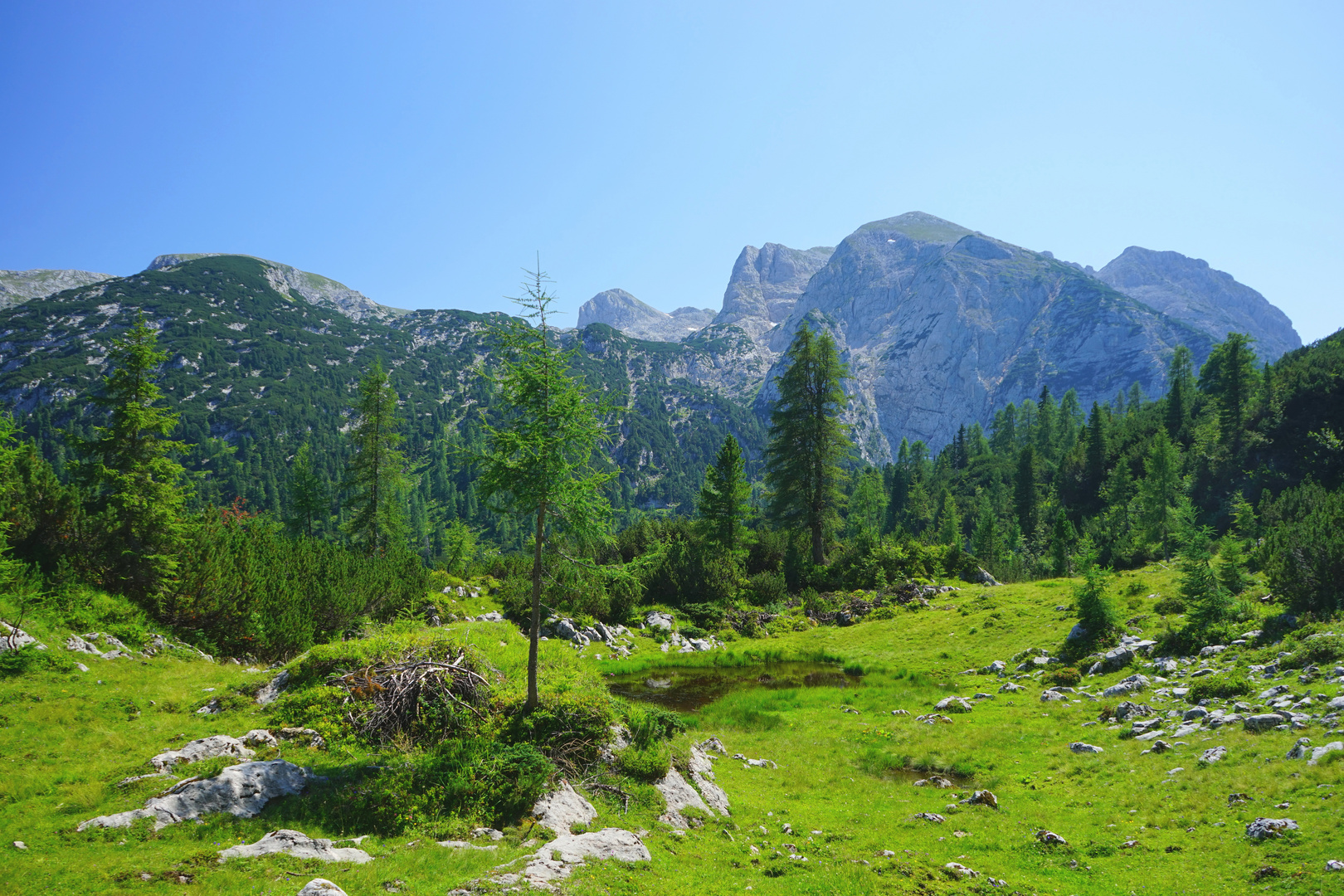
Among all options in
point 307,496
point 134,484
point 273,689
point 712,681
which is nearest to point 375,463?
point 307,496

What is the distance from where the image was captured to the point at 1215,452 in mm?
57406

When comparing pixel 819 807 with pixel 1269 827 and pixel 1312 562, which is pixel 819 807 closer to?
pixel 1269 827

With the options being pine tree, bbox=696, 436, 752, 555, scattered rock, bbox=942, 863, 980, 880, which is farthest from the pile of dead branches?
pine tree, bbox=696, 436, 752, 555

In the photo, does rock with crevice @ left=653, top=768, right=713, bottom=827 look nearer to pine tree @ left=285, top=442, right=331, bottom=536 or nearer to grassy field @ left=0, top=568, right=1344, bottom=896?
grassy field @ left=0, top=568, right=1344, bottom=896

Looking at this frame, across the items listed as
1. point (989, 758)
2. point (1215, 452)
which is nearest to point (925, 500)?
point (1215, 452)

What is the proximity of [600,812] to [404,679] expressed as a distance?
5078 millimetres

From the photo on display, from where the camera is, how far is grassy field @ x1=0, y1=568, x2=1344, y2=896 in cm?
802

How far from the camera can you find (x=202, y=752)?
34.8 ft

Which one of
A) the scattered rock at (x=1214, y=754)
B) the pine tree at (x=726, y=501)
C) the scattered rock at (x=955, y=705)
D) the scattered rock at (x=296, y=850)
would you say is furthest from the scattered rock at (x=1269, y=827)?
the pine tree at (x=726, y=501)

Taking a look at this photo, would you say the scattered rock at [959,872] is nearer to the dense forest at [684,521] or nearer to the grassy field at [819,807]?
the grassy field at [819,807]

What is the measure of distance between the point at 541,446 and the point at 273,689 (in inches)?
350

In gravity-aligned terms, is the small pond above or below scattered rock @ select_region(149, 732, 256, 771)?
below

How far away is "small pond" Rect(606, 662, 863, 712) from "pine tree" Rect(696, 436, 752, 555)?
13850 millimetres

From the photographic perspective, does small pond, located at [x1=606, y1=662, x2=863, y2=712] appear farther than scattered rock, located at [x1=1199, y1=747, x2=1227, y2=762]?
Yes
